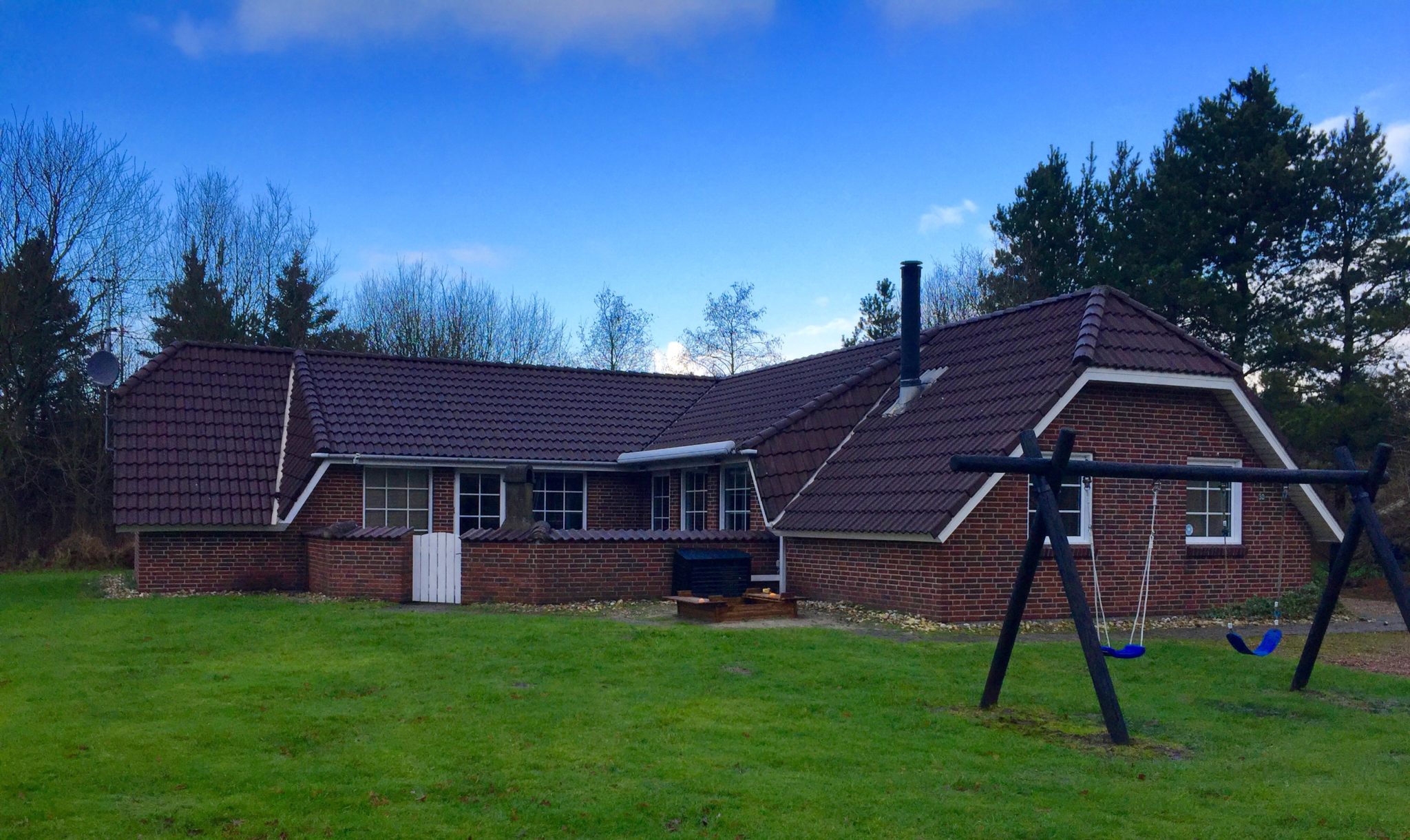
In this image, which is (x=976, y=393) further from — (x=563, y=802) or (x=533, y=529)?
(x=563, y=802)

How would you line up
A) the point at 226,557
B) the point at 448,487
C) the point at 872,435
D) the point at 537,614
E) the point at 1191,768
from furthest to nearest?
the point at 448,487 < the point at 226,557 < the point at 872,435 < the point at 537,614 < the point at 1191,768

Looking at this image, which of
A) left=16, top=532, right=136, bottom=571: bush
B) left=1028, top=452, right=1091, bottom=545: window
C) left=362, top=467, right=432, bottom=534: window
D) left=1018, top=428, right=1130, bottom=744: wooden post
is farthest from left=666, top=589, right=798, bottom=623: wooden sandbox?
left=16, top=532, right=136, bottom=571: bush

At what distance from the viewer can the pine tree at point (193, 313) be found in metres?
39.7

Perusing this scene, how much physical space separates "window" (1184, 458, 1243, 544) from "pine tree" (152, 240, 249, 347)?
3207 cm

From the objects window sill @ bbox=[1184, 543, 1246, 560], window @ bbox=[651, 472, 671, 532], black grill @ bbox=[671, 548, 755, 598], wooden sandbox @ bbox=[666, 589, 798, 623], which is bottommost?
wooden sandbox @ bbox=[666, 589, 798, 623]

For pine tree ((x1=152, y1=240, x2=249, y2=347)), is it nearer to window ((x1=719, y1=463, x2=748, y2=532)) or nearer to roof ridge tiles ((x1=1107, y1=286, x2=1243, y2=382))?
window ((x1=719, y1=463, x2=748, y2=532))

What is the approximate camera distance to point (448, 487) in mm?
22328

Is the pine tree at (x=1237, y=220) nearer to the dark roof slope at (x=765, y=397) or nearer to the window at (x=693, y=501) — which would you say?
the dark roof slope at (x=765, y=397)

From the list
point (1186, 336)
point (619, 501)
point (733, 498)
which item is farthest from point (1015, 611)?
point (619, 501)

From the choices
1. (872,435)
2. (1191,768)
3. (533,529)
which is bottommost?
(1191,768)

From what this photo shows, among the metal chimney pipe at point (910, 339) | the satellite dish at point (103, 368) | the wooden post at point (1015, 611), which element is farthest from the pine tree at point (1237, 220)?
Result: the satellite dish at point (103, 368)

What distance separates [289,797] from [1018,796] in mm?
4580

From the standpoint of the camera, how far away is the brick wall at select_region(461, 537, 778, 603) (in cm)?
1786

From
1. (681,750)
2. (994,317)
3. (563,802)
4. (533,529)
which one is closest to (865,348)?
(994,317)
